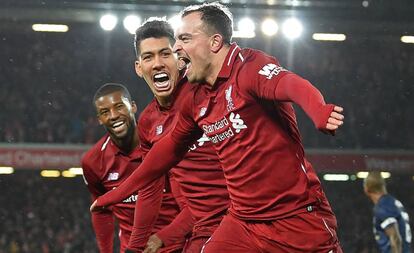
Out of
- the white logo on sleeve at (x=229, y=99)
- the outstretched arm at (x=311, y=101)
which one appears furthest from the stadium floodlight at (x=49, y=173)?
the outstretched arm at (x=311, y=101)

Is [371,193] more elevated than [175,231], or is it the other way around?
[175,231]

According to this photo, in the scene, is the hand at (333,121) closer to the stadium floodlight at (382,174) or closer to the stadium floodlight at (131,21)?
the stadium floodlight at (131,21)

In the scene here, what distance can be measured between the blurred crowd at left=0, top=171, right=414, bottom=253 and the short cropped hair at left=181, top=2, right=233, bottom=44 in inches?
599

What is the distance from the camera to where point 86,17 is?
2020cm

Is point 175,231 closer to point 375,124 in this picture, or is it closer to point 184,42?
point 184,42

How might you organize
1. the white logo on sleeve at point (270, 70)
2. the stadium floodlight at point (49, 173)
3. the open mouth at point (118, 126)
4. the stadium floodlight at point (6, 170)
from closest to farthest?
Answer: the white logo on sleeve at point (270, 70), the open mouth at point (118, 126), the stadium floodlight at point (6, 170), the stadium floodlight at point (49, 173)

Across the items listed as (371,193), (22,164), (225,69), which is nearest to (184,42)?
(225,69)

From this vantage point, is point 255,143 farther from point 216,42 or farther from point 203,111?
point 216,42

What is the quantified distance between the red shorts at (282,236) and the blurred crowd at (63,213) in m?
15.2

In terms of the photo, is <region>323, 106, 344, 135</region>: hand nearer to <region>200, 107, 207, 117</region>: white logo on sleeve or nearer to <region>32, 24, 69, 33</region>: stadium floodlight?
<region>200, 107, 207, 117</region>: white logo on sleeve

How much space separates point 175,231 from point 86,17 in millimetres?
16124

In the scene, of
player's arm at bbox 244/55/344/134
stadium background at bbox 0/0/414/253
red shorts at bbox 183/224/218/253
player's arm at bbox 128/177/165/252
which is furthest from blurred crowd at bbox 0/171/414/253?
player's arm at bbox 244/55/344/134

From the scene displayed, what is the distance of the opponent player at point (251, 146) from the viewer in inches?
141

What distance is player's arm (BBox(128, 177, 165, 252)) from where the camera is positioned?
4.80m
